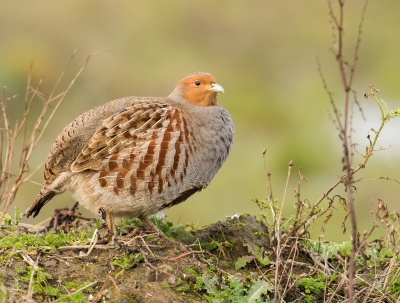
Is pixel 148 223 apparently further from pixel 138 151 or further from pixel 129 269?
pixel 129 269

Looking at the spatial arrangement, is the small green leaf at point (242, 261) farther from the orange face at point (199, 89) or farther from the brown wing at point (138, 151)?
the orange face at point (199, 89)

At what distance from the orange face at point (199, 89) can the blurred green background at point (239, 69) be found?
9.15 ft

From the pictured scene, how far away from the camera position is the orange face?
484 cm

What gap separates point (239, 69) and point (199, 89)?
6515 millimetres

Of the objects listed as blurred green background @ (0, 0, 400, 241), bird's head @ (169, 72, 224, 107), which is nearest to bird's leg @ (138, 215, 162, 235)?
bird's head @ (169, 72, 224, 107)

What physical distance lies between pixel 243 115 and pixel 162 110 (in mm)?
5508

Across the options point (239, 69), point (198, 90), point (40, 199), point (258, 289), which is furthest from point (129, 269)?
point (239, 69)

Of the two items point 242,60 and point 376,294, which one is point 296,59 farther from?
point 376,294

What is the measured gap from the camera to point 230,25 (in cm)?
1271

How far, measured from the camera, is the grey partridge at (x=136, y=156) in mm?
4312

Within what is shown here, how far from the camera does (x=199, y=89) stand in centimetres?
487

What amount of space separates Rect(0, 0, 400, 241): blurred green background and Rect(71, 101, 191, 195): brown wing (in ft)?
10.5

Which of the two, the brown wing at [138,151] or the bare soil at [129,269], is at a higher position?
the brown wing at [138,151]

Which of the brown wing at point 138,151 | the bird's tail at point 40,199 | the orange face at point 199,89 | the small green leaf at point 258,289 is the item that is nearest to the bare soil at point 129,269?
the small green leaf at point 258,289
